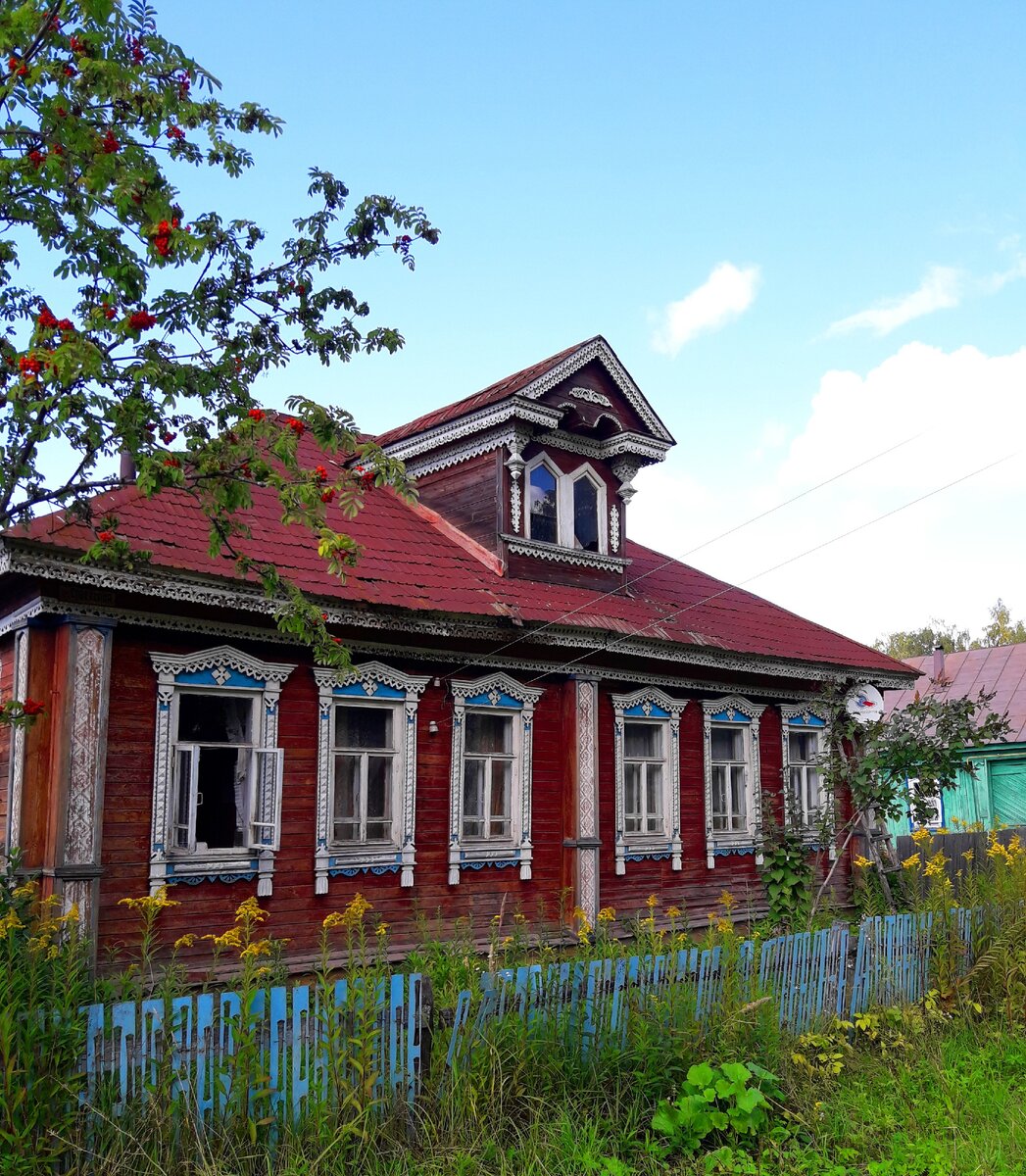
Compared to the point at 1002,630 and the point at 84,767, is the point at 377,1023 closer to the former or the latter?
the point at 84,767

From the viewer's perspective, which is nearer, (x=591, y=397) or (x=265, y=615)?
(x=265, y=615)

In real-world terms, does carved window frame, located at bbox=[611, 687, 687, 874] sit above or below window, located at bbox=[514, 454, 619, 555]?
below

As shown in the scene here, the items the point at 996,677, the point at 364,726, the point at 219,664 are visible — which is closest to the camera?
the point at 219,664

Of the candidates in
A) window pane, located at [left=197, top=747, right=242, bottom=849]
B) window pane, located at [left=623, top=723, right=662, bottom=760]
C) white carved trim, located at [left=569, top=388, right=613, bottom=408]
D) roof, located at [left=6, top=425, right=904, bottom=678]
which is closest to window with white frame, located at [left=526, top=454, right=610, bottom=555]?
roof, located at [left=6, top=425, right=904, bottom=678]

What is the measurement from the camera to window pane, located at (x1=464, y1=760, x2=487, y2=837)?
1059 cm

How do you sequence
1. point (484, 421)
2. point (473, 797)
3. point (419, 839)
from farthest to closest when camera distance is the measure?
point (484, 421) → point (473, 797) → point (419, 839)

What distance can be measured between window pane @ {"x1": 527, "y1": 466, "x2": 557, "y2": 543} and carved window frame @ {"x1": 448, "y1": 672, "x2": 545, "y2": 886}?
2064 millimetres

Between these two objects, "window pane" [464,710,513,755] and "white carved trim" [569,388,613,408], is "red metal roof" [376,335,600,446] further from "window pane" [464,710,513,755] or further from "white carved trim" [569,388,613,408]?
"window pane" [464,710,513,755]

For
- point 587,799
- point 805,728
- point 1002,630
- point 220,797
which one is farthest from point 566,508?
point 1002,630

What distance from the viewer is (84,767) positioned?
783cm

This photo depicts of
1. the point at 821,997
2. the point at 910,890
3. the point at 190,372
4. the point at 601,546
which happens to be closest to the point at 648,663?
the point at 601,546

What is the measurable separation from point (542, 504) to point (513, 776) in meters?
3.23

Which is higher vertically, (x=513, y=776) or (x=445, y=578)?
(x=445, y=578)

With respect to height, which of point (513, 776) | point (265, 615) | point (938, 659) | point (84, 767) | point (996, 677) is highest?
point (938, 659)
